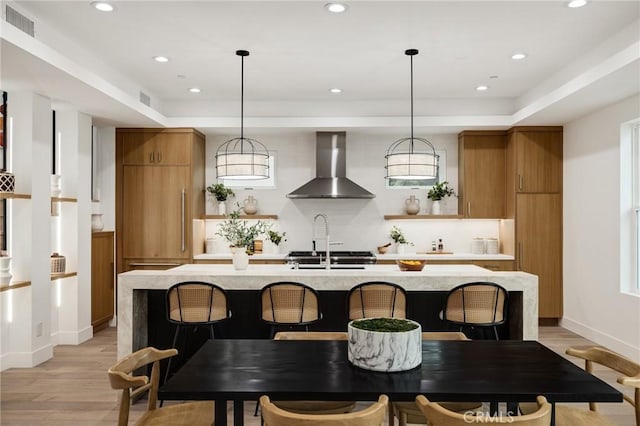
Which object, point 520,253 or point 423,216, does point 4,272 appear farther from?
point 520,253

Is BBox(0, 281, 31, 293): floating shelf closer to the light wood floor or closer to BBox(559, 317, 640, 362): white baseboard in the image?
the light wood floor

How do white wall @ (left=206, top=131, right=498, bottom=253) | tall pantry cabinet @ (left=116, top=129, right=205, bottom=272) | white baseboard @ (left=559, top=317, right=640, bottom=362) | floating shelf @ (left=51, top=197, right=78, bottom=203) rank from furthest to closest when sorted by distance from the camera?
1. white wall @ (left=206, top=131, right=498, bottom=253)
2. tall pantry cabinet @ (left=116, top=129, right=205, bottom=272)
3. floating shelf @ (left=51, top=197, right=78, bottom=203)
4. white baseboard @ (left=559, top=317, right=640, bottom=362)

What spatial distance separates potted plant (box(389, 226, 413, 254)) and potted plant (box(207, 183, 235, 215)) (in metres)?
2.37

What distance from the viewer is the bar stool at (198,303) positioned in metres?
3.77

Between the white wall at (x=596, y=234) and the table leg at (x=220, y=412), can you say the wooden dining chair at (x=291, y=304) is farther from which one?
the white wall at (x=596, y=234)

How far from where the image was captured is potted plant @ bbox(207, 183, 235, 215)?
7.26 metres

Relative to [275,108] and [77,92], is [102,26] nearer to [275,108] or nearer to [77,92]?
[77,92]

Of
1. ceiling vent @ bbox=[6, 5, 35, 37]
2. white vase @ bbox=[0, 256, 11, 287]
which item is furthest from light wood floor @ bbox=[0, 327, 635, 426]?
ceiling vent @ bbox=[6, 5, 35, 37]

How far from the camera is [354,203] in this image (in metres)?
7.45

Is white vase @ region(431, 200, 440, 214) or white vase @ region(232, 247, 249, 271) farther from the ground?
white vase @ region(431, 200, 440, 214)

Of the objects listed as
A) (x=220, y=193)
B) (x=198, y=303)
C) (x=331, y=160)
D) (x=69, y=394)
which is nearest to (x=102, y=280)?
(x=220, y=193)

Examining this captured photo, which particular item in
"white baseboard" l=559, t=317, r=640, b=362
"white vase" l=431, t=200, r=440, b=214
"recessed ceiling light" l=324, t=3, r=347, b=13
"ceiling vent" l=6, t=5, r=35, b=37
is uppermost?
"recessed ceiling light" l=324, t=3, r=347, b=13

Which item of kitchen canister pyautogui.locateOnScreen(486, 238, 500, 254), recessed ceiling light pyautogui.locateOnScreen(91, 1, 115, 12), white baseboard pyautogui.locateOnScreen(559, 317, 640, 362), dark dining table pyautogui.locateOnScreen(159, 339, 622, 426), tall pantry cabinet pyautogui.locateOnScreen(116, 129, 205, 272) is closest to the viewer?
dark dining table pyautogui.locateOnScreen(159, 339, 622, 426)

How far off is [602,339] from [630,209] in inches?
57.0
